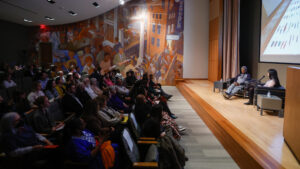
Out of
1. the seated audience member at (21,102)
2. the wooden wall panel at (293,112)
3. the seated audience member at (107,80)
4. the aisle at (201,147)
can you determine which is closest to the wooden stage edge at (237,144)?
the aisle at (201,147)

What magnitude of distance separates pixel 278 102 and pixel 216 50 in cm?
600

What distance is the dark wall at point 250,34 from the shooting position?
8.09m

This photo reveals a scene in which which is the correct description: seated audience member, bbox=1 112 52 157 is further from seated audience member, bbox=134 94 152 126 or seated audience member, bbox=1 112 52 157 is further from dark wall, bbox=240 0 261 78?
dark wall, bbox=240 0 261 78

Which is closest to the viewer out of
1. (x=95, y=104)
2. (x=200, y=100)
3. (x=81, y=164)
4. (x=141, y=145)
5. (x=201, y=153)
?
(x=81, y=164)

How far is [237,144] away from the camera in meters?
3.67

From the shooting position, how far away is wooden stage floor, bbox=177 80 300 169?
3125mm

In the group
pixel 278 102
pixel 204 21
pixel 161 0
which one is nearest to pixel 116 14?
pixel 161 0

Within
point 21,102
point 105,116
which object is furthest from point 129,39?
point 105,116

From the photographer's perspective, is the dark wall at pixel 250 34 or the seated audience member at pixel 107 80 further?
the dark wall at pixel 250 34

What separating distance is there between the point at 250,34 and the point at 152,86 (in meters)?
4.29

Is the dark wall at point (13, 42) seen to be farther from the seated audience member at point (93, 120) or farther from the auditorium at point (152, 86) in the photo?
the seated audience member at point (93, 120)

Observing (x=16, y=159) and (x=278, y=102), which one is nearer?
(x=16, y=159)

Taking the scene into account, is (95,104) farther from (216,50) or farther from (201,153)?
(216,50)

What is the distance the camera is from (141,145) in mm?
2746
